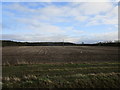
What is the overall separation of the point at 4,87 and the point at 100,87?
4.72 meters

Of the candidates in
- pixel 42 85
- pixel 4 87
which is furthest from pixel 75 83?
pixel 4 87

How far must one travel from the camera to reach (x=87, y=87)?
24.5 ft

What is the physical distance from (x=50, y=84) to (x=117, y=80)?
3.75m

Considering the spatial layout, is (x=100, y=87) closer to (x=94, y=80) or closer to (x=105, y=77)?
(x=94, y=80)

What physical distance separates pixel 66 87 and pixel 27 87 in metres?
1.90

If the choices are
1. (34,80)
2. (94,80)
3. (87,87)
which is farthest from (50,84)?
(94,80)

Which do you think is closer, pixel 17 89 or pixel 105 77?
pixel 17 89

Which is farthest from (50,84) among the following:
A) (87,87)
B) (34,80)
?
(87,87)

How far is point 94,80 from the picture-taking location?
8.26 m

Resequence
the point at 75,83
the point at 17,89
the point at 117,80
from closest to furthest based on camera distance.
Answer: the point at 17,89 < the point at 75,83 < the point at 117,80

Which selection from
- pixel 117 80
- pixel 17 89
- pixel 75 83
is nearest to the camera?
pixel 17 89

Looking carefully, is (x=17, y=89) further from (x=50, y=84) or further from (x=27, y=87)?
(x=50, y=84)

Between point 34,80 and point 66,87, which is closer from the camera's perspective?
point 66,87

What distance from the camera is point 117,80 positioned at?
332 inches
